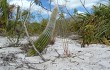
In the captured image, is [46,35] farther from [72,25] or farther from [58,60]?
[72,25]

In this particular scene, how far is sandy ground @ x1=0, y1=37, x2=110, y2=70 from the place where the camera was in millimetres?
3838

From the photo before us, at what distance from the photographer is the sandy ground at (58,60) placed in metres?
3.84

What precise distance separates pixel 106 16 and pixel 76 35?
30.2 inches

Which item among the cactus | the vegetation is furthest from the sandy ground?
the vegetation

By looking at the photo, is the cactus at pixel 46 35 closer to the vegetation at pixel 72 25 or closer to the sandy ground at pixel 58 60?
the sandy ground at pixel 58 60

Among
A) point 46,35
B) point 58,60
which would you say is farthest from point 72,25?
point 58,60

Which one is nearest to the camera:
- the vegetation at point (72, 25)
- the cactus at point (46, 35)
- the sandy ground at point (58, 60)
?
the sandy ground at point (58, 60)

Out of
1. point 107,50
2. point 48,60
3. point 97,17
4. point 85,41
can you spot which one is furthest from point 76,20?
point 48,60

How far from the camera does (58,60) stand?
4.14 metres

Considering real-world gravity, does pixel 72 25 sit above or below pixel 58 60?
above

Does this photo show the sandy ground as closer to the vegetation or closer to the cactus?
the cactus

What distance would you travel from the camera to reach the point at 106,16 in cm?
653

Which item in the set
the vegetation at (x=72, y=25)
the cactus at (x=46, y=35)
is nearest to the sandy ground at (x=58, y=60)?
the cactus at (x=46, y=35)

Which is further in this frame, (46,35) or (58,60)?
(46,35)
